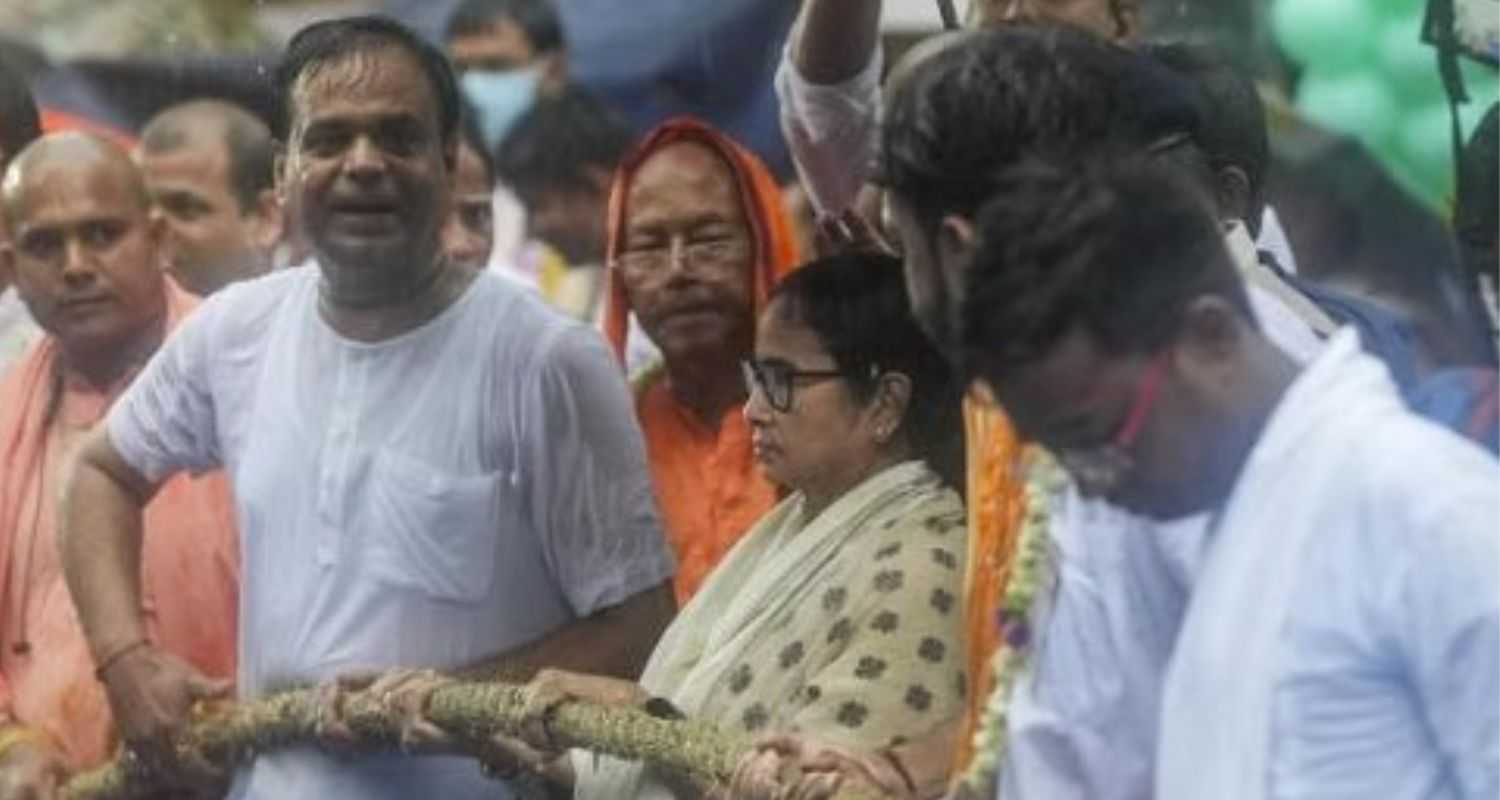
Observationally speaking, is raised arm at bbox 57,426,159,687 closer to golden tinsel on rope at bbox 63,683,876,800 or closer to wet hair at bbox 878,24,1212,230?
golden tinsel on rope at bbox 63,683,876,800

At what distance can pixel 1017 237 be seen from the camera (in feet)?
14.5

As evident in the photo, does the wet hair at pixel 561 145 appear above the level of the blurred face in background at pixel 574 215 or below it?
above

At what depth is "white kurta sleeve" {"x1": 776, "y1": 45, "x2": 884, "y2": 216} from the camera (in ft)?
19.3

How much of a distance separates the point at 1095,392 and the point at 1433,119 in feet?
3.98

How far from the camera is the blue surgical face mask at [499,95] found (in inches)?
252

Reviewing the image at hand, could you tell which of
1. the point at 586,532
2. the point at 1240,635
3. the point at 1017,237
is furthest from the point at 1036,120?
the point at 586,532

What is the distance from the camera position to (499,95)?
641 centimetres

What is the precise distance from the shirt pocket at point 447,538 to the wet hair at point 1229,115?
1.16 metres

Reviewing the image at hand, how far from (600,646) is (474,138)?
2.36 ft

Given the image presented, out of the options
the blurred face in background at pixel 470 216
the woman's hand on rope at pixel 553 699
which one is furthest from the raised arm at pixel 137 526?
the woman's hand on rope at pixel 553 699

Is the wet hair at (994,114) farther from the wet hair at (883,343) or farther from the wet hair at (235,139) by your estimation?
the wet hair at (235,139)

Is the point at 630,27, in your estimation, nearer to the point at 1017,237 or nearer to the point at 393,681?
the point at 393,681

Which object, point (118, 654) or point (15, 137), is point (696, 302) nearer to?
point (118, 654)

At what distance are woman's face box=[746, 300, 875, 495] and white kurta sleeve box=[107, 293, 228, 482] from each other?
3.32 feet
